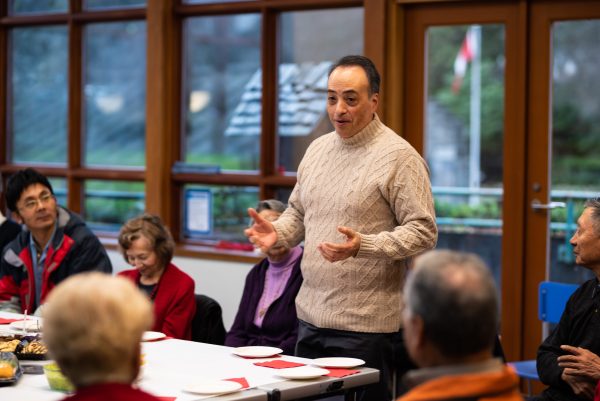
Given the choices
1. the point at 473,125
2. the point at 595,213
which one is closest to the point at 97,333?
the point at 595,213

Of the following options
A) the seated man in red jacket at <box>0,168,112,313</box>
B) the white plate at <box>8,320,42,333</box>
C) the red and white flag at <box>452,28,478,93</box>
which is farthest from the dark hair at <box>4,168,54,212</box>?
the red and white flag at <box>452,28,478,93</box>

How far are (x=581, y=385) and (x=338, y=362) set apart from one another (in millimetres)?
853

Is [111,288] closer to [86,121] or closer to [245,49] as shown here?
[245,49]

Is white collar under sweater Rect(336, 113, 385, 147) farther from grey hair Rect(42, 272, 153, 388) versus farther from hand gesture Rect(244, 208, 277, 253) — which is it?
grey hair Rect(42, 272, 153, 388)

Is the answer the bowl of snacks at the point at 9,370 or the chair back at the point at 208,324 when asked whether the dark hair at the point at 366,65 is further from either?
the bowl of snacks at the point at 9,370

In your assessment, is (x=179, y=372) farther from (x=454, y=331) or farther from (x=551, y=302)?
(x=551, y=302)

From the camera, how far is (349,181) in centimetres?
338

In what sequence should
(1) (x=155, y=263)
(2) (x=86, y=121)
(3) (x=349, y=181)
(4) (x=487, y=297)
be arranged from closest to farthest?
(4) (x=487, y=297), (3) (x=349, y=181), (1) (x=155, y=263), (2) (x=86, y=121)

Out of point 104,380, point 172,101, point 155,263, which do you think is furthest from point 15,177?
point 104,380

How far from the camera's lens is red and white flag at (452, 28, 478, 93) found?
5.16 m

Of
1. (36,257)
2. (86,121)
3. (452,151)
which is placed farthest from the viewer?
(86,121)

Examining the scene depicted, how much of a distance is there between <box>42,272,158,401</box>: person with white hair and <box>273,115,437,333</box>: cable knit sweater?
5.32 ft

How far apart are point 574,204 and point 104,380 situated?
3868 millimetres

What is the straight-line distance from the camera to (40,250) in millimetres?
4688
